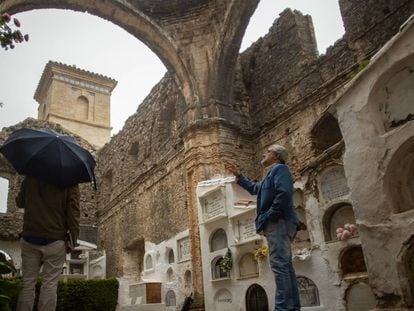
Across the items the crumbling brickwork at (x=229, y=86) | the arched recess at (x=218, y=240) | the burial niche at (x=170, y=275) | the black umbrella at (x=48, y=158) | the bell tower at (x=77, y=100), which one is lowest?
the burial niche at (x=170, y=275)

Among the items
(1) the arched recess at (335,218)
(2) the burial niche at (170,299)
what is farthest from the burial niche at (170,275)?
(1) the arched recess at (335,218)

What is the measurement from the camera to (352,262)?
4.45 meters

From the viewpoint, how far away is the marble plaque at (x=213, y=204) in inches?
271

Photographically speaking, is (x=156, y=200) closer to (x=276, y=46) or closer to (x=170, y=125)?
(x=170, y=125)

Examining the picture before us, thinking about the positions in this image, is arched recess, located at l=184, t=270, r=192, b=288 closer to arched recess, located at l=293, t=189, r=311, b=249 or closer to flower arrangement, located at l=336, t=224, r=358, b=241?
arched recess, located at l=293, t=189, r=311, b=249

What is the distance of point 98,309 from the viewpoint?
8.71 metres

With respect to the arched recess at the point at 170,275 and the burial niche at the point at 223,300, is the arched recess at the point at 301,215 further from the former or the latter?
the arched recess at the point at 170,275

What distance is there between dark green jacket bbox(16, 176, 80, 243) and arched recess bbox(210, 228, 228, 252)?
Answer: 3.91 metres

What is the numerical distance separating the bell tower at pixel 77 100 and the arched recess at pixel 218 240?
19924 mm

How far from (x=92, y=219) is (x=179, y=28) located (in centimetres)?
986

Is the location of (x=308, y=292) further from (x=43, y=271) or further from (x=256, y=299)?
(x=43, y=271)

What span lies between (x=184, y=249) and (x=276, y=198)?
633cm

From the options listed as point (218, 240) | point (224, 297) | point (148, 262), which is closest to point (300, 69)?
point (218, 240)

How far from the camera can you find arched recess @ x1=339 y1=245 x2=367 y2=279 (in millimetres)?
4336
